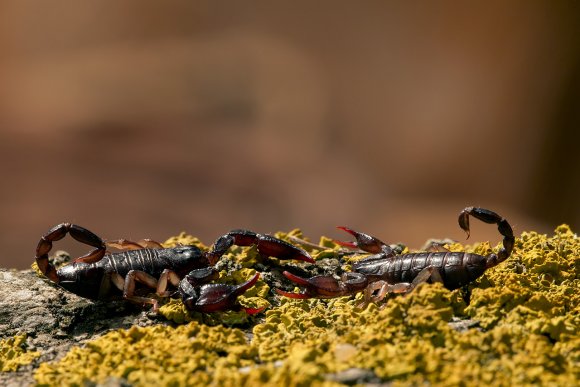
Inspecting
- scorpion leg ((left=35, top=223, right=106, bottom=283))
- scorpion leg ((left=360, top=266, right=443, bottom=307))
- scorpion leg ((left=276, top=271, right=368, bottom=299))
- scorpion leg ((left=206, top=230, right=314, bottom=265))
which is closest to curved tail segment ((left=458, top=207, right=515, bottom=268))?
scorpion leg ((left=360, top=266, right=443, bottom=307))

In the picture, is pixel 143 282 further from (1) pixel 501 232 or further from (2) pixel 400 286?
A: (1) pixel 501 232

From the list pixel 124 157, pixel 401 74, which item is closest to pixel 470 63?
pixel 401 74

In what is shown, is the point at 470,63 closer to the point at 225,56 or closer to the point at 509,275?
the point at 225,56

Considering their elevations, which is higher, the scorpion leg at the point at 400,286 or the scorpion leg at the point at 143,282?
the scorpion leg at the point at 400,286

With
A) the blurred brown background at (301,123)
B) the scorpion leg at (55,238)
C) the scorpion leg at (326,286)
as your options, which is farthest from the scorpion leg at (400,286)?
the blurred brown background at (301,123)

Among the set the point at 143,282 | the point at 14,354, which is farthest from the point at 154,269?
the point at 14,354

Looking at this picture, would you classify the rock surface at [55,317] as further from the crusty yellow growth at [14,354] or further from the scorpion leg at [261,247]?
the scorpion leg at [261,247]

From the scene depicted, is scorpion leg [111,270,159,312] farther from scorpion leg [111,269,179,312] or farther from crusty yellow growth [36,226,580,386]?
crusty yellow growth [36,226,580,386]
